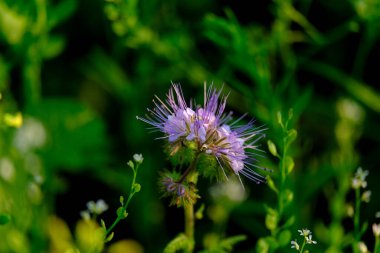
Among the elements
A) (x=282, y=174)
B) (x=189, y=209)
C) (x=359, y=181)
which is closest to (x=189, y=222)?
(x=189, y=209)

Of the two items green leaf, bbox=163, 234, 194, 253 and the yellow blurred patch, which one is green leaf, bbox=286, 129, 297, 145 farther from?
the yellow blurred patch

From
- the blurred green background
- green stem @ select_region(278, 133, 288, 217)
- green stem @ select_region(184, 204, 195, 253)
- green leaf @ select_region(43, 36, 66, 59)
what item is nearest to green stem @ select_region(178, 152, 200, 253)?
green stem @ select_region(184, 204, 195, 253)

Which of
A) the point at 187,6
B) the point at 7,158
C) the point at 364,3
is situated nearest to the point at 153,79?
the point at 187,6

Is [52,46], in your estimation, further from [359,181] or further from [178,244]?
[359,181]

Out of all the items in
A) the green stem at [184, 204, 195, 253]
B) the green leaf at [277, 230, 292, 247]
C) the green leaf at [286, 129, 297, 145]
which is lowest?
the green stem at [184, 204, 195, 253]

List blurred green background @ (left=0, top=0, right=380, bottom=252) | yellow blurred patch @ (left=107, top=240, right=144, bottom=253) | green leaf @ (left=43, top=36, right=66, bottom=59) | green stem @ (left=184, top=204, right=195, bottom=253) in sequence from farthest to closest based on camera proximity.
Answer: green leaf @ (left=43, top=36, right=66, bottom=59)
yellow blurred patch @ (left=107, top=240, right=144, bottom=253)
blurred green background @ (left=0, top=0, right=380, bottom=252)
green stem @ (left=184, top=204, right=195, bottom=253)

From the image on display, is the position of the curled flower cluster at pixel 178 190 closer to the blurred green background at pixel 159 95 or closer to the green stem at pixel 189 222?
the green stem at pixel 189 222
